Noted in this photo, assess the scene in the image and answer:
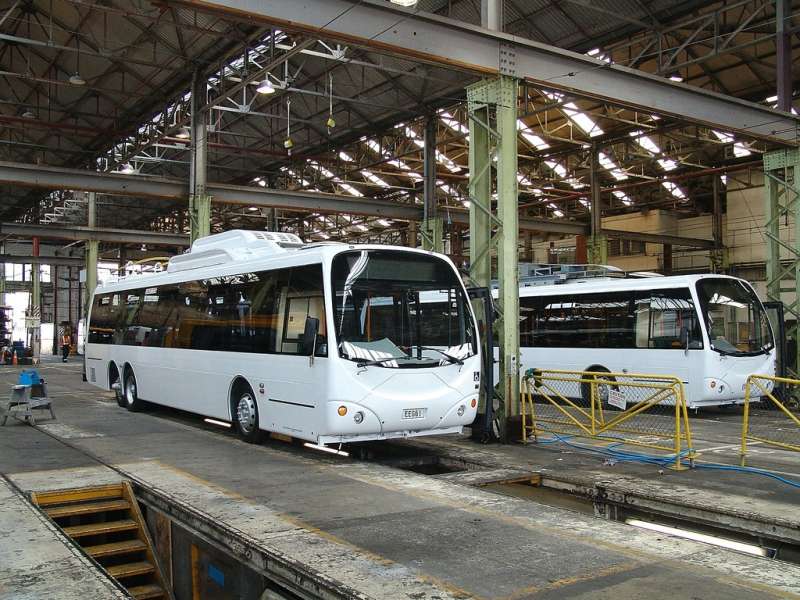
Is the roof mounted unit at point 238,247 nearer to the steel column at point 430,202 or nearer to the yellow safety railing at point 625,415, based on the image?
the yellow safety railing at point 625,415

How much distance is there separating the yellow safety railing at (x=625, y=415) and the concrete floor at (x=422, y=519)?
700mm

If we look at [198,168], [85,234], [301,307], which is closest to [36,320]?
[85,234]

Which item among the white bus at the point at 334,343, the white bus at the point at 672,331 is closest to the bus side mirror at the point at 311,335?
the white bus at the point at 334,343

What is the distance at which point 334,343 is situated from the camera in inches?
359

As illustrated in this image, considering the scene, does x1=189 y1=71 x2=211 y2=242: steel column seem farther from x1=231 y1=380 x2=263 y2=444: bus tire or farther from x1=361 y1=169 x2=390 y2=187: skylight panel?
x1=361 y1=169 x2=390 y2=187: skylight panel

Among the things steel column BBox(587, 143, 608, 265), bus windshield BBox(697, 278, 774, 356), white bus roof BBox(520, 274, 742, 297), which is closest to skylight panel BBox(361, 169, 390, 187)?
steel column BBox(587, 143, 608, 265)

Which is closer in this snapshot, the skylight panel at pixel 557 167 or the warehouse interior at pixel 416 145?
the warehouse interior at pixel 416 145

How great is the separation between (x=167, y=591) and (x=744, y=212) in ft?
112

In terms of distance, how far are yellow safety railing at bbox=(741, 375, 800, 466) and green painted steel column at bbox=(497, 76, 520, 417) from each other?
3310mm

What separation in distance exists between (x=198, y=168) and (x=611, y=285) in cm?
1347

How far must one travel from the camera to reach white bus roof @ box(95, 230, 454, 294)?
971 cm

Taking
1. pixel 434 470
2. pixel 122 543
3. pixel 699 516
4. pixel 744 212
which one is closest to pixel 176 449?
pixel 122 543

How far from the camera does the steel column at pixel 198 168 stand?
2322cm

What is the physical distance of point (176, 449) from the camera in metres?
10.7
